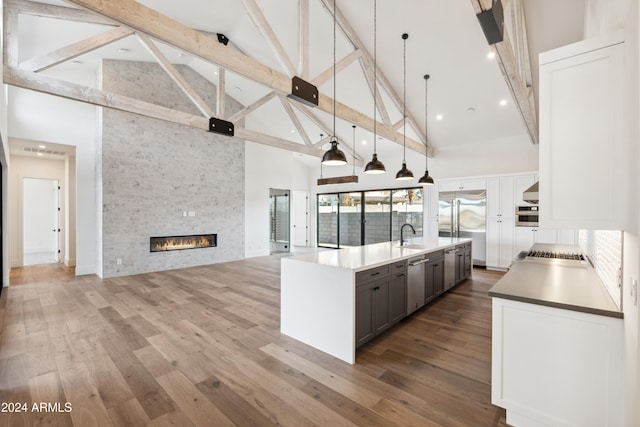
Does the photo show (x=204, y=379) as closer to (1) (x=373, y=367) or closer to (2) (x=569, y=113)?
(1) (x=373, y=367)

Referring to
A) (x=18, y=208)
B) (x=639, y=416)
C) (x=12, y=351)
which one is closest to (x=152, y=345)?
(x=12, y=351)

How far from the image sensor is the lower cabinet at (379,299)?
8.84 feet

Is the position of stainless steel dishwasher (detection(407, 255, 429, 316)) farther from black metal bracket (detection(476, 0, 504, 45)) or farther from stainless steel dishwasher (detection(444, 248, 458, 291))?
black metal bracket (detection(476, 0, 504, 45))

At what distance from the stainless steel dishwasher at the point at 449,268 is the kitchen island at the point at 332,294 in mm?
1520

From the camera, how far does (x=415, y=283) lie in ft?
12.0

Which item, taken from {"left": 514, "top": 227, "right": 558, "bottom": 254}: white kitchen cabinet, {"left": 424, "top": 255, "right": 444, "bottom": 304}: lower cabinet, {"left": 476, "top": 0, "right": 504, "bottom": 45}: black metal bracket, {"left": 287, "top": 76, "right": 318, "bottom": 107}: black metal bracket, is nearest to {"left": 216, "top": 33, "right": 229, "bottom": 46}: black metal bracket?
{"left": 287, "top": 76, "right": 318, "bottom": 107}: black metal bracket

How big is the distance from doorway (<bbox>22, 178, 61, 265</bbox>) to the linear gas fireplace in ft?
15.6

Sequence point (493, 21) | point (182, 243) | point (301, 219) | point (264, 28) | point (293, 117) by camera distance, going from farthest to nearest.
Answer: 1. point (301, 219)
2. point (293, 117)
3. point (182, 243)
4. point (264, 28)
5. point (493, 21)

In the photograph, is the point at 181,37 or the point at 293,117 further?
the point at 293,117

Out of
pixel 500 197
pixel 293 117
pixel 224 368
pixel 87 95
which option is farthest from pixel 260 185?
pixel 224 368

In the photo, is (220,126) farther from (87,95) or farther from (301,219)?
(301,219)

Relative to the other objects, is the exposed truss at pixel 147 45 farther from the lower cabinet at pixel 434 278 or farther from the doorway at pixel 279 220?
the doorway at pixel 279 220

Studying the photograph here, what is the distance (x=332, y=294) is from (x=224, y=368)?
1150 mm

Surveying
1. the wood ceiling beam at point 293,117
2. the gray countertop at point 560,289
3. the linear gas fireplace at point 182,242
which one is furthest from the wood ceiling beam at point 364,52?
the linear gas fireplace at point 182,242
